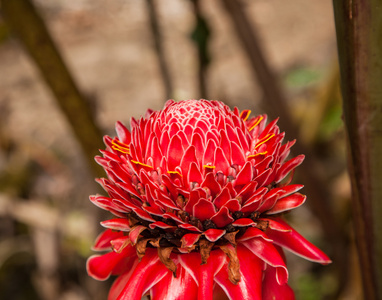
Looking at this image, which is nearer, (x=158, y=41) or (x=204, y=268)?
(x=204, y=268)

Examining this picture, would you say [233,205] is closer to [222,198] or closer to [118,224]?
[222,198]

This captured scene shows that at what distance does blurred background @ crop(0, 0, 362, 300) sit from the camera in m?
1.06

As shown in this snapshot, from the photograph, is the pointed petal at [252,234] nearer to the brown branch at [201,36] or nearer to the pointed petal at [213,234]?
the pointed petal at [213,234]

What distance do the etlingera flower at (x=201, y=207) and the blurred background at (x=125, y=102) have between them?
1.39 ft

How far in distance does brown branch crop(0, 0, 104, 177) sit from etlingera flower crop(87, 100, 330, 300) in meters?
0.39

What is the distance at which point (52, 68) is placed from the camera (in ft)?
2.68

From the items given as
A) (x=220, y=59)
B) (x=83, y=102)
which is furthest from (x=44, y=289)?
(x=220, y=59)

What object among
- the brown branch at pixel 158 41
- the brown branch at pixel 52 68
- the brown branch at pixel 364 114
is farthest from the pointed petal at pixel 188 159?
the brown branch at pixel 158 41

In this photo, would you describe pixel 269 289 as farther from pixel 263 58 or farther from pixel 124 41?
pixel 124 41

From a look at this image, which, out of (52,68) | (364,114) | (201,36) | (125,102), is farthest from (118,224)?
(125,102)

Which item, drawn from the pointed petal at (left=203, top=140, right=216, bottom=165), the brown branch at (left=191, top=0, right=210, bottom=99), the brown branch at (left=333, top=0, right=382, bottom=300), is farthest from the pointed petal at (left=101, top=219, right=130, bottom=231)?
the brown branch at (left=191, top=0, right=210, bottom=99)

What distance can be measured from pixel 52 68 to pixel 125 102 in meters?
1.62

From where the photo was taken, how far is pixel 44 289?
1396 mm

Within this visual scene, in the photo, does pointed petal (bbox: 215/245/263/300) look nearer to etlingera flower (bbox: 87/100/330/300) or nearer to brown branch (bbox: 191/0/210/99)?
etlingera flower (bbox: 87/100/330/300)
